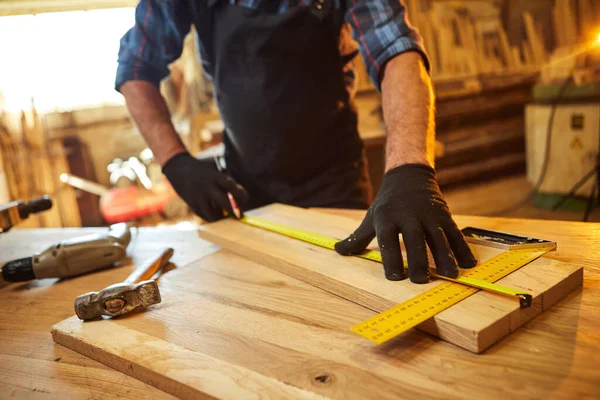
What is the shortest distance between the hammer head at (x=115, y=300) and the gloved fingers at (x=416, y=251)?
613 mm

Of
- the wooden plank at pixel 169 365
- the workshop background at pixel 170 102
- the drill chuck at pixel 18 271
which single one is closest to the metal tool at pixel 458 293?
the wooden plank at pixel 169 365

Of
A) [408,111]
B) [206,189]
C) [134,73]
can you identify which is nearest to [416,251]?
[408,111]

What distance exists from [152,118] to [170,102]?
513cm

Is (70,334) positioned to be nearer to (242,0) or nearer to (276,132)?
(276,132)

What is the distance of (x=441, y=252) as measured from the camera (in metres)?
1.20

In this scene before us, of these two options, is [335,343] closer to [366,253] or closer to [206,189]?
[366,253]

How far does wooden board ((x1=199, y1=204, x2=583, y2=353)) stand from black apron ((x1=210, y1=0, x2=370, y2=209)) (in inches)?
18.2

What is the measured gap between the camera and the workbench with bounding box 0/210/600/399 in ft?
2.83

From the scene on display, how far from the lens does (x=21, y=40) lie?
627 centimetres

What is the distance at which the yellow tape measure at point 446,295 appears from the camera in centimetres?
99

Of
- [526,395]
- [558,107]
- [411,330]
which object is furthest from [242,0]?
[558,107]

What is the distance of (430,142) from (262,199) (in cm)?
86

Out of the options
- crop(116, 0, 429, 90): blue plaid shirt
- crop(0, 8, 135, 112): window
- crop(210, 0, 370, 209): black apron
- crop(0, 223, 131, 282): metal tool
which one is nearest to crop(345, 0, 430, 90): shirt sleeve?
crop(116, 0, 429, 90): blue plaid shirt

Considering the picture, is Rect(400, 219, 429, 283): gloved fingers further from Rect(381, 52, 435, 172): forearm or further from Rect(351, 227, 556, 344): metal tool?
Rect(381, 52, 435, 172): forearm
